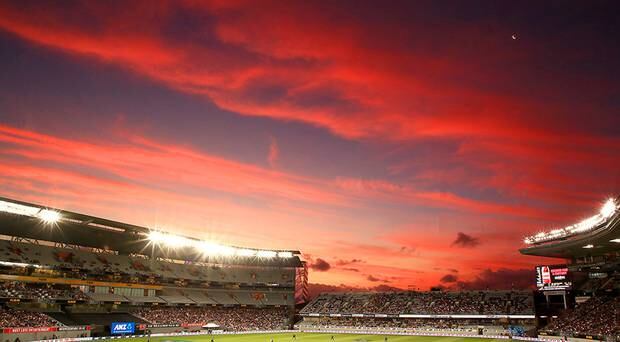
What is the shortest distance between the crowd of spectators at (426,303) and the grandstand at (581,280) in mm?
→ 5078

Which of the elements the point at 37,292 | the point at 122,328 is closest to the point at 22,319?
the point at 37,292

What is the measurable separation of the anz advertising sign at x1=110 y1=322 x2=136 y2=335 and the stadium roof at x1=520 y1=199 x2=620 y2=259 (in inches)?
2797

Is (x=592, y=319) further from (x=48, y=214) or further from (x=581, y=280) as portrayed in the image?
(x=48, y=214)

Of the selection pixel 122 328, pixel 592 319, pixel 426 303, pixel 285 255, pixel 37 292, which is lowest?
pixel 122 328

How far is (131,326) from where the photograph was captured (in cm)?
7588

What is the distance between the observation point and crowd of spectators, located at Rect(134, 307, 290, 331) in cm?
8744

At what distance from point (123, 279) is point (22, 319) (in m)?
24.5

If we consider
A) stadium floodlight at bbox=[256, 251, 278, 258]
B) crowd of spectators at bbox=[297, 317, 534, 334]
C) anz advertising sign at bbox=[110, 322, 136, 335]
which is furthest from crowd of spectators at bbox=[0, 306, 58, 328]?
stadium floodlight at bbox=[256, 251, 278, 258]

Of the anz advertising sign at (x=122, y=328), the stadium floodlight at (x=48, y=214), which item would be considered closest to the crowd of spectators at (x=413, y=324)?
the anz advertising sign at (x=122, y=328)

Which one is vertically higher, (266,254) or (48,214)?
(48,214)

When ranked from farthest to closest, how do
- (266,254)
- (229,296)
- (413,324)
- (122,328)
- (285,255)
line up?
(285,255) → (266,254) → (229,296) → (413,324) → (122,328)

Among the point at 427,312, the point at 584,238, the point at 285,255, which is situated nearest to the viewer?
the point at 584,238

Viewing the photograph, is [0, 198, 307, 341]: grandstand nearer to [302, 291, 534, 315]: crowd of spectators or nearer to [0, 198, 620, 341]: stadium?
[0, 198, 620, 341]: stadium

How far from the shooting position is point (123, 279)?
290ft
